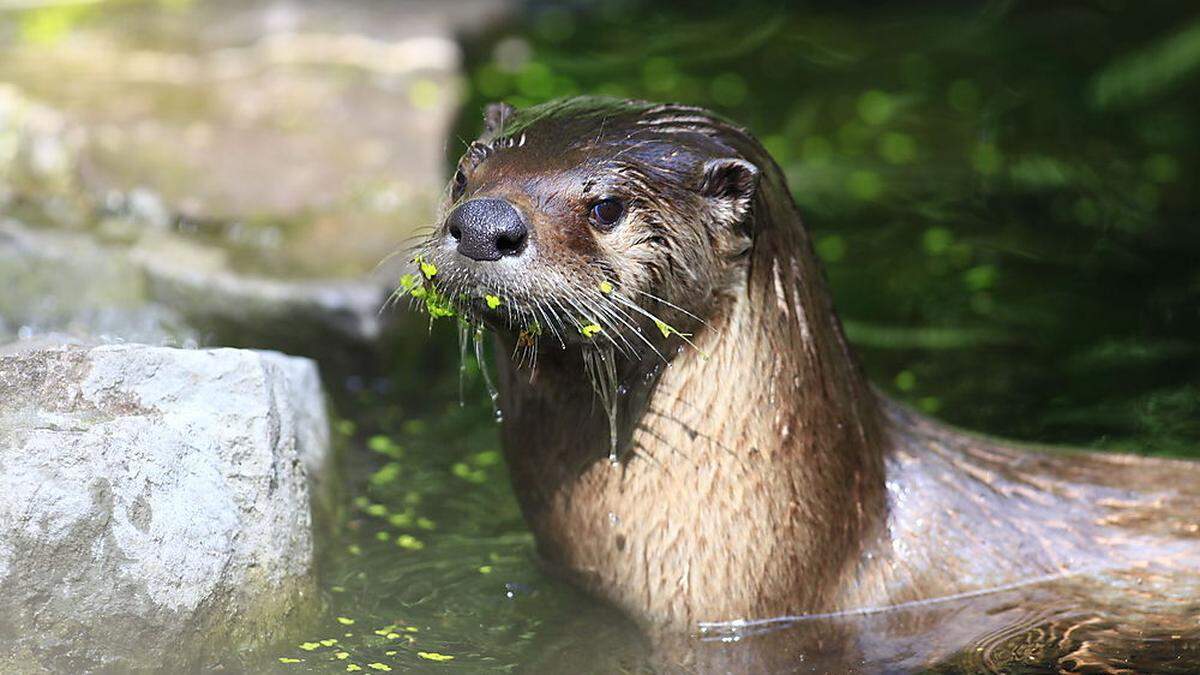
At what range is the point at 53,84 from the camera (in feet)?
24.9

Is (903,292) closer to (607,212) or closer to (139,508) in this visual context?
(607,212)

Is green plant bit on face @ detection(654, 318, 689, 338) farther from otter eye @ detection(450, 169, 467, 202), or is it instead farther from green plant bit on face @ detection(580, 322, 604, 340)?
otter eye @ detection(450, 169, 467, 202)

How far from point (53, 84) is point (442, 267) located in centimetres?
439

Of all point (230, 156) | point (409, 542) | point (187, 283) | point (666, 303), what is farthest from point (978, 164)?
point (666, 303)

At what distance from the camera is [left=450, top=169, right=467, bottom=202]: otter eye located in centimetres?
407

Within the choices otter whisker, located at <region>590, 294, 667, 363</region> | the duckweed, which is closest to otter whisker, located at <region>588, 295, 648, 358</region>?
otter whisker, located at <region>590, 294, 667, 363</region>

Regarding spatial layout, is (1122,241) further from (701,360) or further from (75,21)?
(75,21)

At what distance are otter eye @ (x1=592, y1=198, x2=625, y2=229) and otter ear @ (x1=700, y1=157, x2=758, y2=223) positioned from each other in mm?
218

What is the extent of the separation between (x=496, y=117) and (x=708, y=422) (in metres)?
0.92

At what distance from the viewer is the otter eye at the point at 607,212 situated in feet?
12.8

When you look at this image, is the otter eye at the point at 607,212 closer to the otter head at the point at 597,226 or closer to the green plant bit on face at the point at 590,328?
the otter head at the point at 597,226

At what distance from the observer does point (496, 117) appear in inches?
169

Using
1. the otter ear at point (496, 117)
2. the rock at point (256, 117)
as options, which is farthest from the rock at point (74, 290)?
the otter ear at point (496, 117)

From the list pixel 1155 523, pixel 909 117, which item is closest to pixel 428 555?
pixel 1155 523
